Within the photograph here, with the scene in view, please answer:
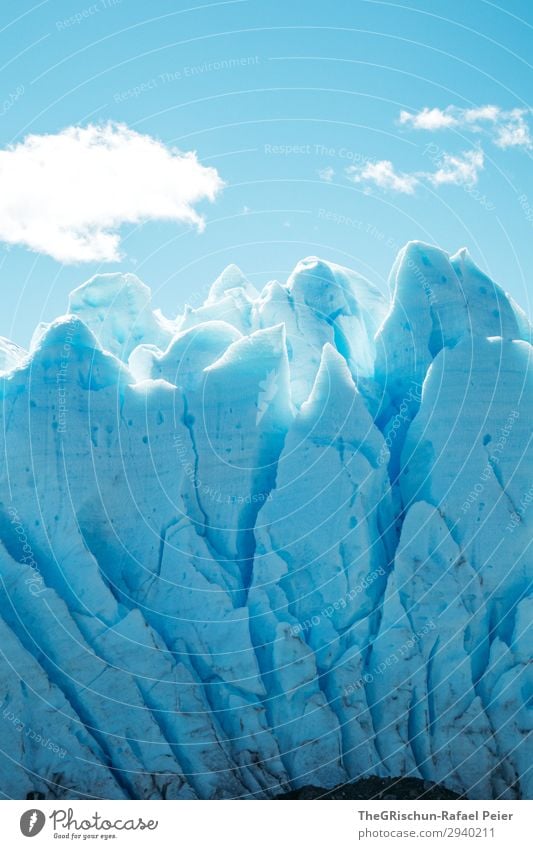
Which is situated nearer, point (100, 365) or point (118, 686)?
point (118, 686)

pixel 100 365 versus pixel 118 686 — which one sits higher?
pixel 100 365
